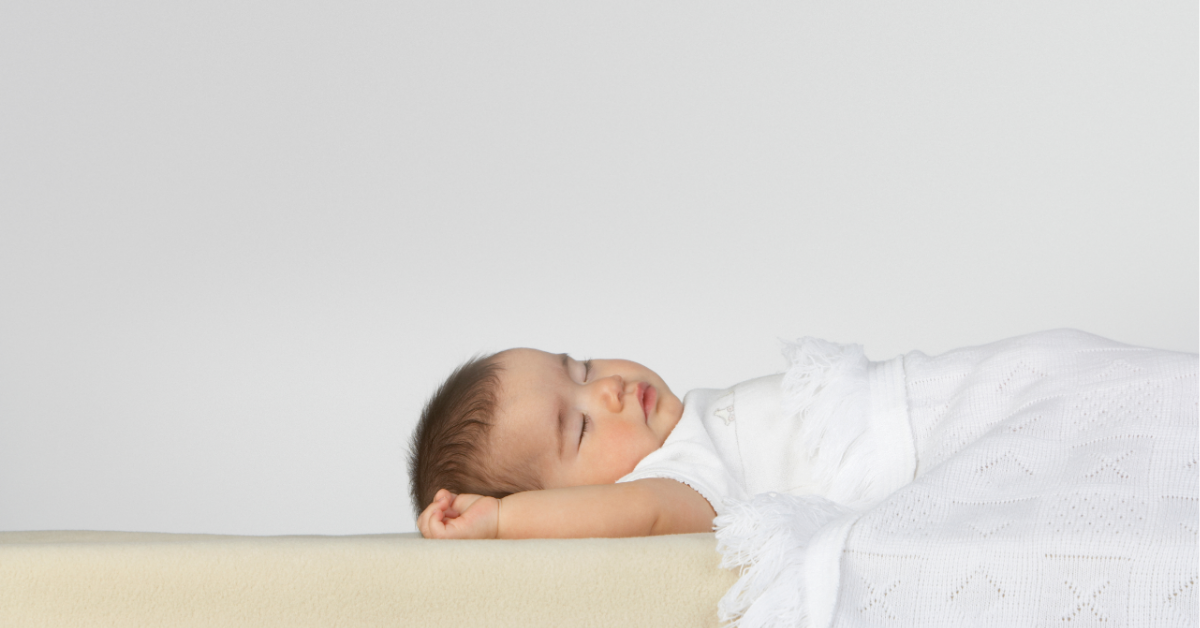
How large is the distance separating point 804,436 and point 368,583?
57 cm

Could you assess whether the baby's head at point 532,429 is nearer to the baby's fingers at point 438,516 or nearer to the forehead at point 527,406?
the forehead at point 527,406

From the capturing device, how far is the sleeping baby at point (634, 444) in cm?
119

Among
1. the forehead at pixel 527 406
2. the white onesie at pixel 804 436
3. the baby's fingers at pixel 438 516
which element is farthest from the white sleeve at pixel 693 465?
the baby's fingers at pixel 438 516

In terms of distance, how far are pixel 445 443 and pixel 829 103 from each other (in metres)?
1.85

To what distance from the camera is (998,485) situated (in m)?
1.00

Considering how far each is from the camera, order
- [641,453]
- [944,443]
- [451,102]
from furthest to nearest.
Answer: [451,102]
[641,453]
[944,443]

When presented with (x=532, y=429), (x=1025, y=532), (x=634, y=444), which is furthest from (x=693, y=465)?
(x=1025, y=532)

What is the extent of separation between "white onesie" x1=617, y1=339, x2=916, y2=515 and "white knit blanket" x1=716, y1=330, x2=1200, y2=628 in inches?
5.6

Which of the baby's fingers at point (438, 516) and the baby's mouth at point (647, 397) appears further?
the baby's mouth at point (647, 397)

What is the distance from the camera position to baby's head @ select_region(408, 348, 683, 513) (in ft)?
4.63

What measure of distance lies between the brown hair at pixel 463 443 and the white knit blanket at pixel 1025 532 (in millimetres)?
498

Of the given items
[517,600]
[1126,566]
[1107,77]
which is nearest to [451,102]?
[1107,77]

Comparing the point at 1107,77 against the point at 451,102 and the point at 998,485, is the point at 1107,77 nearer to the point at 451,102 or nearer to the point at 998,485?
the point at 451,102

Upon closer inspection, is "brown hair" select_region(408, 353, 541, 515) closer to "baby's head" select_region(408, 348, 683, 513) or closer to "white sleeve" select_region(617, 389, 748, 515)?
"baby's head" select_region(408, 348, 683, 513)
